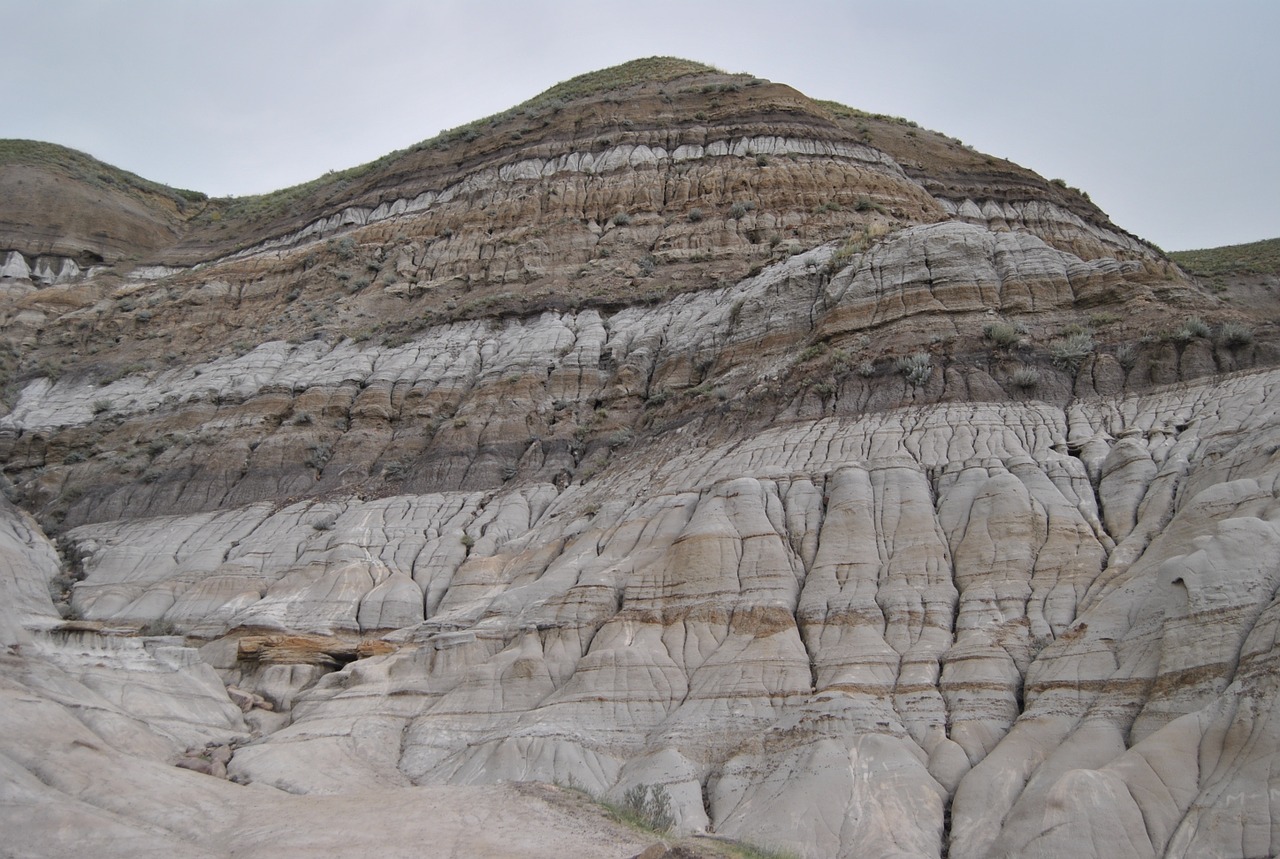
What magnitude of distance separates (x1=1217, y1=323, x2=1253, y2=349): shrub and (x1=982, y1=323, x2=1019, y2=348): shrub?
4318 millimetres

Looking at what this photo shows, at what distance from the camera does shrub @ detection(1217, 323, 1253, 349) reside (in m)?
19.1

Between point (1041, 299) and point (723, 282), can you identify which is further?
point (723, 282)

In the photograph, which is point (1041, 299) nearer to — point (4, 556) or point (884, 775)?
point (884, 775)

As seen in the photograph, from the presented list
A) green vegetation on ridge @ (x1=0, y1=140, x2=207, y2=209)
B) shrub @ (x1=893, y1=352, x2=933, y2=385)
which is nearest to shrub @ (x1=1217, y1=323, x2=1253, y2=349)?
shrub @ (x1=893, y1=352, x2=933, y2=385)

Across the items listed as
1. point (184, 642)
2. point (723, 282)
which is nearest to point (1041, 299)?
point (723, 282)

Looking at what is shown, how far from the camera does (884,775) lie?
516 inches

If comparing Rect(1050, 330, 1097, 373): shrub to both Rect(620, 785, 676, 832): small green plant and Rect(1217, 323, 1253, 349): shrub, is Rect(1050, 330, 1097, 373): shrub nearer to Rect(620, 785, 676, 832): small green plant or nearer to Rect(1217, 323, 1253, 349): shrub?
Rect(1217, 323, 1253, 349): shrub

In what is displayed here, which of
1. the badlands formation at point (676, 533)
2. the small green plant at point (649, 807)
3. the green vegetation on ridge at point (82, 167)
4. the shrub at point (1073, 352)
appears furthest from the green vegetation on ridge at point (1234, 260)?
the green vegetation on ridge at point (82, 167)

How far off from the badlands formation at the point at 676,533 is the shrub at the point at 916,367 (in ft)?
1.08

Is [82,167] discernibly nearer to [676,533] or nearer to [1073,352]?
[676,533]

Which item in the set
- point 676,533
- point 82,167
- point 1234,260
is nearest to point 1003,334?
point 676,533

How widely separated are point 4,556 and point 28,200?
44.4m

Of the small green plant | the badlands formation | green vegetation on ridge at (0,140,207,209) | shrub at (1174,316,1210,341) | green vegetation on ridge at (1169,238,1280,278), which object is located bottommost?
the small green plant

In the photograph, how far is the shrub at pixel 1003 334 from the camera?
22.0 meters
